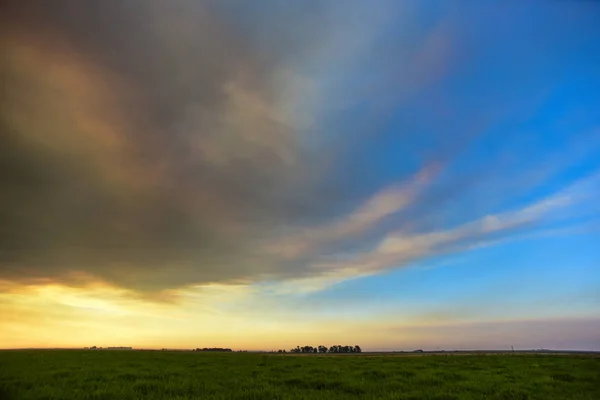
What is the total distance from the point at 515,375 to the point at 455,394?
7.44 m

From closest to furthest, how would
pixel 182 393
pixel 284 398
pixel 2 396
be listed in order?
pixel 2 396 → pixel 284 398 → pixel 182 393

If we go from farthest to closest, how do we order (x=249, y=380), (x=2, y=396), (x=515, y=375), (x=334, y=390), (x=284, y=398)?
(x=515, y=375) → (x=249, y=380) → (x=334, y=390) → (x=284, y=398) → (x=2, y=396)

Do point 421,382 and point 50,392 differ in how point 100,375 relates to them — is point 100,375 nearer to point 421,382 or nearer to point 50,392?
point 50,392

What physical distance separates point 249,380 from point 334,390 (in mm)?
3503

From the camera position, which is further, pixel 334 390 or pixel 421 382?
pixel 421 382

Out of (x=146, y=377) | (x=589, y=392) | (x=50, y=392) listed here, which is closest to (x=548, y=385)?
(x=589, y=392)

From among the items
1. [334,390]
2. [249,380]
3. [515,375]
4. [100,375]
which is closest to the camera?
[334,390]

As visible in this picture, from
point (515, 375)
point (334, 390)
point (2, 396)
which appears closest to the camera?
point (2, 396)

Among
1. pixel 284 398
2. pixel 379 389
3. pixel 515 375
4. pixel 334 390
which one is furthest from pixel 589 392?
pixel 284 398

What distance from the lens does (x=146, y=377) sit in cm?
1545

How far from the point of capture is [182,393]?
11977 mm

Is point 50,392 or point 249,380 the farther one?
point 249,380

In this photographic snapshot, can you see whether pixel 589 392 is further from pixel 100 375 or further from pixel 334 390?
pixel 100 375

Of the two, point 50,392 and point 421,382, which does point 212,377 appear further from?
point 421,382
